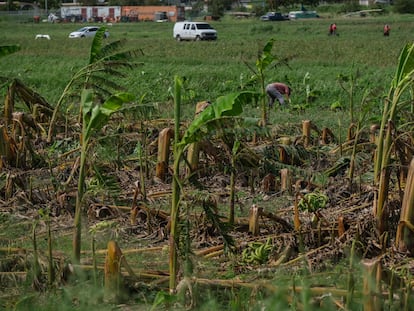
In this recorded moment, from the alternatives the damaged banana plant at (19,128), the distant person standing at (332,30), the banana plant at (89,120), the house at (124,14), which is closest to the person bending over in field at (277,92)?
the damaged banana plant at (19,128)

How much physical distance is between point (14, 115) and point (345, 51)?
18.7 metres

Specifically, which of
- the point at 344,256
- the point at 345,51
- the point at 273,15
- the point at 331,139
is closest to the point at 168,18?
the point at 273,15

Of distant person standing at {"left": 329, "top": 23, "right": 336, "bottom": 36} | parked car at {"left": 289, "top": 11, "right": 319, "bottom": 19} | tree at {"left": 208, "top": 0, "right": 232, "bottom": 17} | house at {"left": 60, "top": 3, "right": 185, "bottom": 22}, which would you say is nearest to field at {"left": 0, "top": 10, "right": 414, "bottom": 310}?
distant person standing at {"left": 329, "top": 23, "right": 336, "bottom": 36}

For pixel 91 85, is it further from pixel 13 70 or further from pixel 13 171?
pixel 13 70

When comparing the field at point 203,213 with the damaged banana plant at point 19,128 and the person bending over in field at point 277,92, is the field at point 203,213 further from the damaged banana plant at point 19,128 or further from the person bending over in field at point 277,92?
the person bending over in field at point 277,92

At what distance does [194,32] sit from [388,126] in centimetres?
3448

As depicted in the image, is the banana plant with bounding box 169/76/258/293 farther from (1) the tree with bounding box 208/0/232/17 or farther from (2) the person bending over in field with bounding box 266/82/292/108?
(1) the tree with bounding box 208/0/232/17

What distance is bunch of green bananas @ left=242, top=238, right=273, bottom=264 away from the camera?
6207mm

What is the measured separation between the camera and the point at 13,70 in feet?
76.7

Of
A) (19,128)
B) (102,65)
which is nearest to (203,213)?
(102,65)

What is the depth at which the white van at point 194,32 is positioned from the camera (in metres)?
40.2

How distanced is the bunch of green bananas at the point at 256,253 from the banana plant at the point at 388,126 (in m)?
0.90

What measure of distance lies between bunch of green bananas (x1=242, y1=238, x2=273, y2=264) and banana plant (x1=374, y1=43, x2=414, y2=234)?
0.90 meters

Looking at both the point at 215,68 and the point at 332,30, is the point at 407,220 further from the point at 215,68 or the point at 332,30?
the point at 332,30
